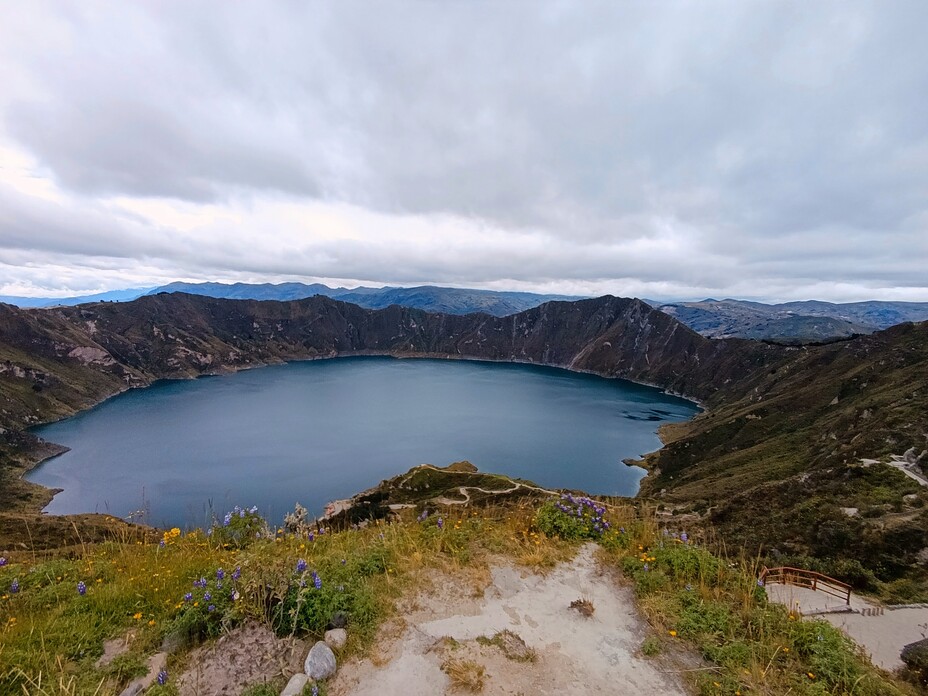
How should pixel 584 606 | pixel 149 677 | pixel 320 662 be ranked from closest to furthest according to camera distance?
pixel 149 677
pixel 320 662
pixel 584 606

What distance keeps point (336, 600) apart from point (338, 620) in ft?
0.86

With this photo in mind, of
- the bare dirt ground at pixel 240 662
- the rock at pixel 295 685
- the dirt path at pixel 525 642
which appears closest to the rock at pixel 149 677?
the bare dirt ground at pixel 240 662

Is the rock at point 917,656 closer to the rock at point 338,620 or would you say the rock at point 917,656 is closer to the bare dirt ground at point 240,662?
the rock at point 338,620

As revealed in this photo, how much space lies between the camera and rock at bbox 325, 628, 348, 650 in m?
5.73

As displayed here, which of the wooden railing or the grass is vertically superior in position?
the grass

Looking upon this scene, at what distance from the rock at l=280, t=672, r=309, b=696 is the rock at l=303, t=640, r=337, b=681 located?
11cm

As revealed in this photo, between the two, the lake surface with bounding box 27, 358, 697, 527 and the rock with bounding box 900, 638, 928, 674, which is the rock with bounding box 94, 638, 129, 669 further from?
the lake surface with bounding box 27, 358, 697, 527

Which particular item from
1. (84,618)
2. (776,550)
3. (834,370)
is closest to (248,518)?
(84,618)

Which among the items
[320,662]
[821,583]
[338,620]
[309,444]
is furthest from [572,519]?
[309,444]

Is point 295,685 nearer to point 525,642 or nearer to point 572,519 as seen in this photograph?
point 525,642

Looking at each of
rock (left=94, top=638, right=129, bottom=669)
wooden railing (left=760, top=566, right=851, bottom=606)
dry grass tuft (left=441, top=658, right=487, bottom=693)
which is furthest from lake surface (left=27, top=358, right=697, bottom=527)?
wooden railing (left=760, top=566, right=851, bottom=606)

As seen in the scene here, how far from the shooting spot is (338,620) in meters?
6.10

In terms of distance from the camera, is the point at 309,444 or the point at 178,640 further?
the point at 309,444

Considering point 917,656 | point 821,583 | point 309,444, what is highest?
point 917,656
